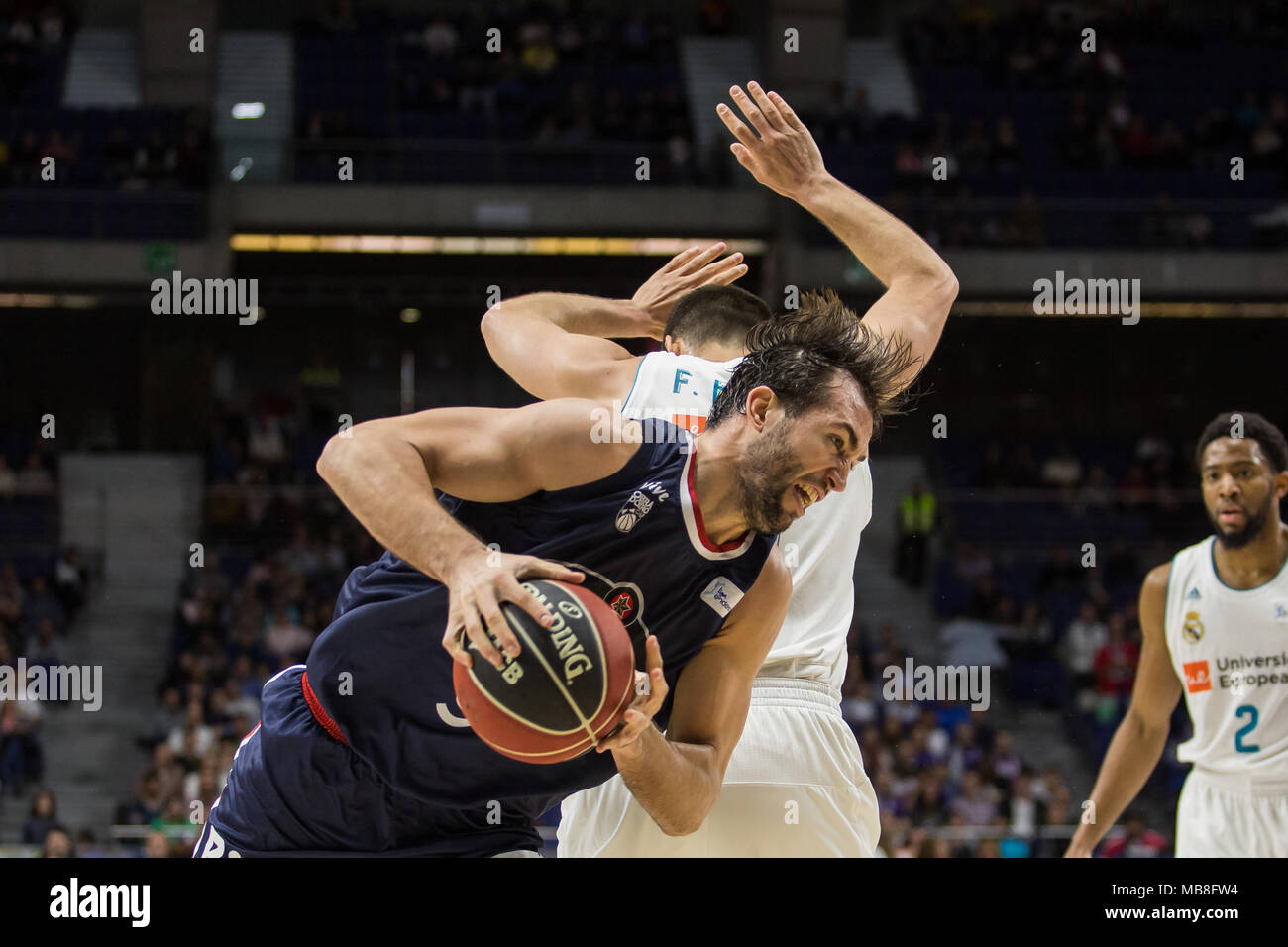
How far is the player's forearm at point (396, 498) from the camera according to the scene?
7.52 feet

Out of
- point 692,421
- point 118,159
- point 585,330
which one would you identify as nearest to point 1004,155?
point 118,159

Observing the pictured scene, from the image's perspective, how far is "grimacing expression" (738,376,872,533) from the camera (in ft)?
8.53

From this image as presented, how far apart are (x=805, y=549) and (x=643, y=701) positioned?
3.52 ft

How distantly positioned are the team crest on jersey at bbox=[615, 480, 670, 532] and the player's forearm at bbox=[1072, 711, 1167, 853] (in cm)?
300

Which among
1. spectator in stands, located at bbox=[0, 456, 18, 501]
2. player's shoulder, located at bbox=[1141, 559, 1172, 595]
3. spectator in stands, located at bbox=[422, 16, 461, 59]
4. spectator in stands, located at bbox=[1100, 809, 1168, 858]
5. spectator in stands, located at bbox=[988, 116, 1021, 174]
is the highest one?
spectator in stands, located at bbox=[422, 16, 461, 59]

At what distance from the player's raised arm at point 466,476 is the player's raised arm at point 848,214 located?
1162 millimetres

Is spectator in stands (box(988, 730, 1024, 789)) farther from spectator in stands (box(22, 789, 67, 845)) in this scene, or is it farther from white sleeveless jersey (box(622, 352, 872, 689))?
white sleeveless jersey (box(622, 352, 872, 689))

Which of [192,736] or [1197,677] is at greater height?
[1197,677]

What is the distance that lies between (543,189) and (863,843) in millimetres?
12811

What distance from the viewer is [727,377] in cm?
347

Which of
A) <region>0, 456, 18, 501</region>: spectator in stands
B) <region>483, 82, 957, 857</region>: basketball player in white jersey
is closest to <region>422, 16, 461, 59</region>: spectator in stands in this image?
<region>0, 456, 18, 501</region>: spectator in stands

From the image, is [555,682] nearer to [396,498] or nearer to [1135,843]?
[396,498]

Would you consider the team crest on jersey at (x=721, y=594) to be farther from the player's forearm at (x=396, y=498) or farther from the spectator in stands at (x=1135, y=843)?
the spectator in stands at (x=1135, y=843)

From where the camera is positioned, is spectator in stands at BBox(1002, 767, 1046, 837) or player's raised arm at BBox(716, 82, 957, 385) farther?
spectator in stands at BBox(1002, 767, 1046, 837)
